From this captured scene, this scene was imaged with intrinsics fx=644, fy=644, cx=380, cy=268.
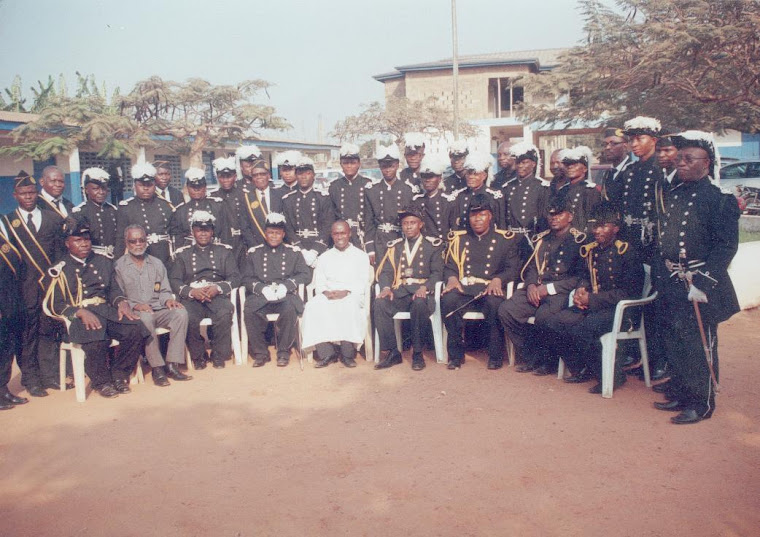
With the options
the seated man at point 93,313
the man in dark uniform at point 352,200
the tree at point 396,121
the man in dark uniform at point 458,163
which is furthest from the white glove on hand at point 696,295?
the tree at point 396,121

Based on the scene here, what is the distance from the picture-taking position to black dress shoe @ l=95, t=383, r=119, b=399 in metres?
5.34

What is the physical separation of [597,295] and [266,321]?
3042 mm

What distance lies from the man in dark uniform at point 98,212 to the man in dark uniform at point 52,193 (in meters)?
0.30

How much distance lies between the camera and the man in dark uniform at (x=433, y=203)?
6496mm

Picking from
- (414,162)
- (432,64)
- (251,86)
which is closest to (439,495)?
(414,162)

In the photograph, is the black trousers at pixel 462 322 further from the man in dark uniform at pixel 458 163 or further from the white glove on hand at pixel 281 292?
the white glove on hand at pixel 281 292

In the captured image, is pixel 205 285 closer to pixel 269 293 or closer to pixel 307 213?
pixel 269 293

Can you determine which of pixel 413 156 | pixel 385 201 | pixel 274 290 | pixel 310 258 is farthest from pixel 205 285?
pixel 413 156

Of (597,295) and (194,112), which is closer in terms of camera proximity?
(597,295)

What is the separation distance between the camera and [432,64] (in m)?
31.8

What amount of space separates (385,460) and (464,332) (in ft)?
8.90

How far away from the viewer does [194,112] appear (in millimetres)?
19188

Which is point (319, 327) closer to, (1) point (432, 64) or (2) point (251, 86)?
(2) point (251, 86)

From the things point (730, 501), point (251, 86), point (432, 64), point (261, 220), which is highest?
point (432, 64)
